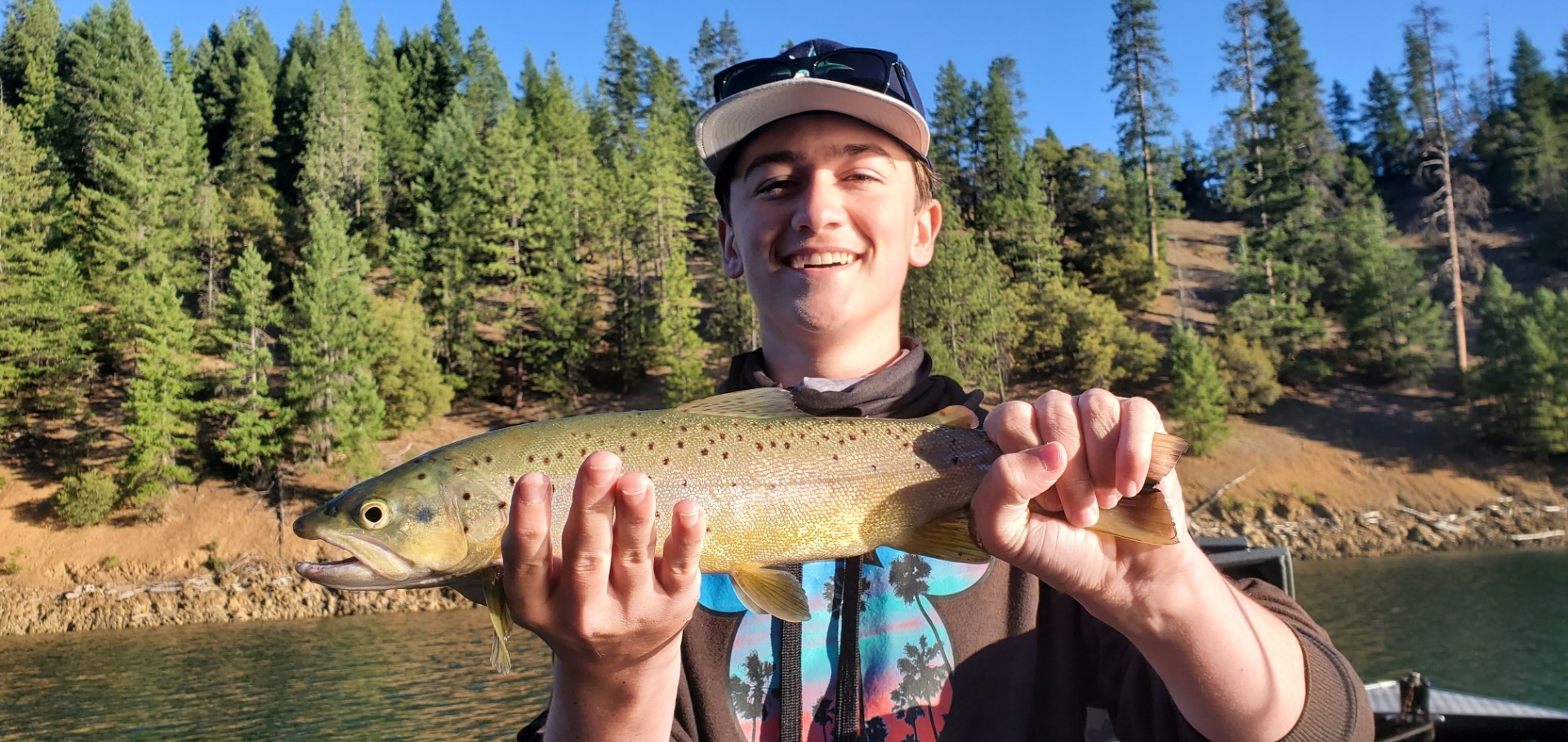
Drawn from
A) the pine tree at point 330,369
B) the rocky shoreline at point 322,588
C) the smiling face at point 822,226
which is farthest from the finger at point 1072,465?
the pine tree at point 330,369

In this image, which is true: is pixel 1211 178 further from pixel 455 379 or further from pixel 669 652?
pixel 669 652

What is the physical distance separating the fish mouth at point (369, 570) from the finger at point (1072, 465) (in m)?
2.08

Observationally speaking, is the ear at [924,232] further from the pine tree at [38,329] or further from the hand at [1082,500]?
the pine tree at [38,329]

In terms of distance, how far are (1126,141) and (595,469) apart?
284ft

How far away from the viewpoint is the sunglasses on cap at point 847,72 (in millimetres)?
3928

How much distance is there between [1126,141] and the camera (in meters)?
80.9

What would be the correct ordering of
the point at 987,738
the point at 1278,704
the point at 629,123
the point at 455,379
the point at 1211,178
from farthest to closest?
1. the point at 1211,178
2. the point at 629,123
3. the point at 455,379
4. the point at 987,738
5. the point at 1278,704

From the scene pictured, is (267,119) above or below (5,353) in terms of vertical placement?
above

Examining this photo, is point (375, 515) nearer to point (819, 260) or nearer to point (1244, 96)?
point (819, 260)

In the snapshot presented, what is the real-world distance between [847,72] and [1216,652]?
8.70 ft

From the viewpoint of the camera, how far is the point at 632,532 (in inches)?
103

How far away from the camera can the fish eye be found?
126 inches

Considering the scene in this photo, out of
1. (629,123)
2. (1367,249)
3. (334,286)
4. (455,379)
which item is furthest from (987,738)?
(629,123)

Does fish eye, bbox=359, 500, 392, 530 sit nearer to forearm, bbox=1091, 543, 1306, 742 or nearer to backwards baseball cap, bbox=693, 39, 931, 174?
backwards baseball cap, bbox=693, 39, 931, 174
